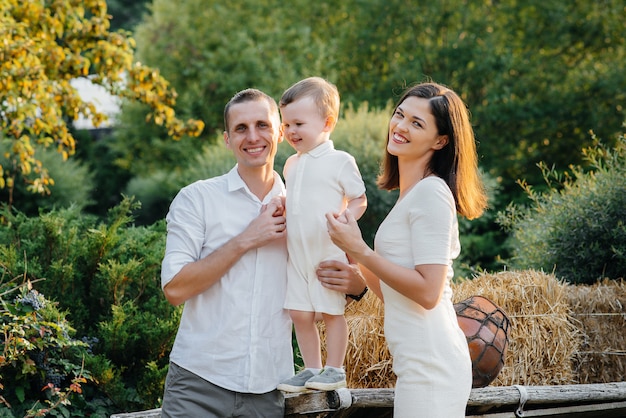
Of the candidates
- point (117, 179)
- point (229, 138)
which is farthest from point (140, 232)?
point (117, 179)

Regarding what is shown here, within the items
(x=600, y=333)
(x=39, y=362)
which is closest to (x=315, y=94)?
(x=39, y=362)

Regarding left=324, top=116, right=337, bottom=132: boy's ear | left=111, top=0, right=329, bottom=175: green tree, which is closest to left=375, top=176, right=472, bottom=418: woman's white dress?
left=324, top=116, right=337, bottom=132: boy's ear

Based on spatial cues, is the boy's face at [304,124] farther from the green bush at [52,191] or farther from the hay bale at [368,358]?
the green bush at [52,191]

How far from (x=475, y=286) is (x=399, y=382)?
187 centimetres

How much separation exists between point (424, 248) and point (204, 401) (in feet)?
3.34

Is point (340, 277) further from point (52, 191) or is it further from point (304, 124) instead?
point (52, 191)

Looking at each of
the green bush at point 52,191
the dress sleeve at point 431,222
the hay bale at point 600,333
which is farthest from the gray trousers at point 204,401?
the green bush at point 52,191

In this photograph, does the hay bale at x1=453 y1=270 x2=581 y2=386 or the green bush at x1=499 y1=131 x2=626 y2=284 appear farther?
the green bush at x1=499 y1=131 x2=626 y2=284

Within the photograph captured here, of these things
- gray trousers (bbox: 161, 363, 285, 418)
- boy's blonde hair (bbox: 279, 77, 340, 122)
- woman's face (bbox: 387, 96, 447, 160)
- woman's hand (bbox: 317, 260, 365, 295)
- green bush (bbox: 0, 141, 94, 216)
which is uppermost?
green bush (bbox: 0, 141, 94, 216)

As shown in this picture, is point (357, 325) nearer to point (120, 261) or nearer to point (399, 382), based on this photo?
point (399, 382)

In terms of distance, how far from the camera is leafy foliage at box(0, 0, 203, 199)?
6.07 metres

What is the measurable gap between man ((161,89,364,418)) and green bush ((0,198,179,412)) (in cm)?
152

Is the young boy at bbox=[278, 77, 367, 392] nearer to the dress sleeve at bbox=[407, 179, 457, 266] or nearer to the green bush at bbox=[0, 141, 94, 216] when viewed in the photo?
the dress sleeve at bbox=[407, 179, 457, 266]

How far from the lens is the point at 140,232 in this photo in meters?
5.83
